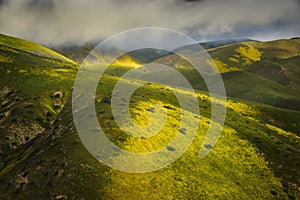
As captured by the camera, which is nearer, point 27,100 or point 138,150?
point 138,150

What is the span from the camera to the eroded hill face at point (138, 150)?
53281mm

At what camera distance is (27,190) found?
175 ft

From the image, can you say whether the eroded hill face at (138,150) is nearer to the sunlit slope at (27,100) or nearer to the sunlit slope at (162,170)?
the sunlit slope at (162,170)

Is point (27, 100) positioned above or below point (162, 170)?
above

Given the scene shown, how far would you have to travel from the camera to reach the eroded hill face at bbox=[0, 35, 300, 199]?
53281 millimetres

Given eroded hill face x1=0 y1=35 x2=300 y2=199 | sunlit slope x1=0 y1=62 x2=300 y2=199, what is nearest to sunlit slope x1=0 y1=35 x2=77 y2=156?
eroded hill face x1=0 y1=35 x2=300 y2=199

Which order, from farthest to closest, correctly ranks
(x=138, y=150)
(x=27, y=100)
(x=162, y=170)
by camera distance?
(x=27, y=100) < (x=138, y=150) < (x=162, y=170)

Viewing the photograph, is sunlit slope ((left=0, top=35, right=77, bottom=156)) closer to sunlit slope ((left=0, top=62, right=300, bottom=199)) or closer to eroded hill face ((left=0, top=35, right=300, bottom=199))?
eroded hill face ((left=0, top=35, right=300, bottom=199))

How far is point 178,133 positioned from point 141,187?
97.2 feet

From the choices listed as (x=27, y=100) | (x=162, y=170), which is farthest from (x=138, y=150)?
(x=27, y=100)

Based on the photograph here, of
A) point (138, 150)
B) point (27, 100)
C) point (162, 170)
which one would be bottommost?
point (162, 170)

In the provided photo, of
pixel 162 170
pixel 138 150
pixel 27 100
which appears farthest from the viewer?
pixel 27 100

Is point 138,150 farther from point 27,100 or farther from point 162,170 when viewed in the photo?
point 27,100

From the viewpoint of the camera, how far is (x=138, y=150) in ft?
212
